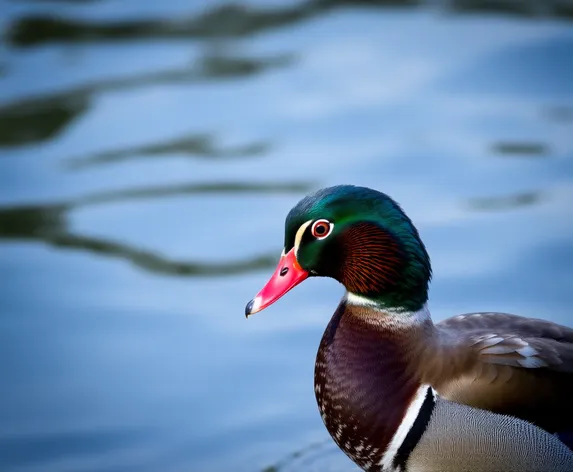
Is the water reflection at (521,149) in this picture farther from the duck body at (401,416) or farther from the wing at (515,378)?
the wing at (515,378)

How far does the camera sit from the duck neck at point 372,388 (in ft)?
13.2

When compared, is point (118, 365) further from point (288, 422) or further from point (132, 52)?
point (132, 52)

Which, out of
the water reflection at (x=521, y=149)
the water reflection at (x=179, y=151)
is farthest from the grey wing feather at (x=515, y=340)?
the water reflection at (x=179, y=151)

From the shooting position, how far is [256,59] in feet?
30.2

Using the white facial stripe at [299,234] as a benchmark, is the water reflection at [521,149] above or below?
below

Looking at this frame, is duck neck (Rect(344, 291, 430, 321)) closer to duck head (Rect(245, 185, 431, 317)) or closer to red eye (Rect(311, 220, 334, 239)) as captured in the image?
duck head (Rect(245, 185, 431, 317))

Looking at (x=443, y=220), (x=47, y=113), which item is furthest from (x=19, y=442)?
(x=47, y=113)

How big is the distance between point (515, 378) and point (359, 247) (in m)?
0.72

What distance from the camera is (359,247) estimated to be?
417 centimetres

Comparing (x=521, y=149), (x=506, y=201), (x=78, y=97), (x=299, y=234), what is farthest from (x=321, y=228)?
(x=78, y=97)

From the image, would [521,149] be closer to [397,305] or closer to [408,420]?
[397,305]

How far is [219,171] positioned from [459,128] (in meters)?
1.67

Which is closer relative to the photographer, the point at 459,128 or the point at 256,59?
the point at 459,128

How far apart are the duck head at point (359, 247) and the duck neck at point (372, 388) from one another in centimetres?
10
